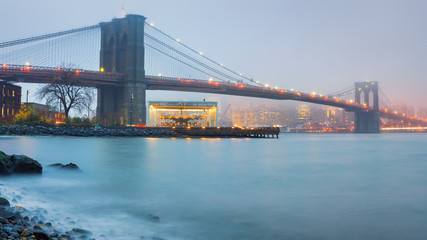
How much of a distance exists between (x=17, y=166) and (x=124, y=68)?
5831 cm

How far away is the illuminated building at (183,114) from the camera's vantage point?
267ft

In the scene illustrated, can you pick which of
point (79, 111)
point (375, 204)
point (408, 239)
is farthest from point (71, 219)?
point (79, 111)

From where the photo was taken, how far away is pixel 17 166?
40.7 feet

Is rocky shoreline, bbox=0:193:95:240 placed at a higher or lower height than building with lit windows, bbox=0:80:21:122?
lower

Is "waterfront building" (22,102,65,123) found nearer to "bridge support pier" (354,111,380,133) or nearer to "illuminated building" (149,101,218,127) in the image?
"illuminated building" (149,101,218,127)

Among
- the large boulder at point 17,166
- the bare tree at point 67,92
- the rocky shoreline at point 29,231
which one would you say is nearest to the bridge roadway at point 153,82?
the bare tree at point 67,92

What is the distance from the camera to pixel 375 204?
9320mm

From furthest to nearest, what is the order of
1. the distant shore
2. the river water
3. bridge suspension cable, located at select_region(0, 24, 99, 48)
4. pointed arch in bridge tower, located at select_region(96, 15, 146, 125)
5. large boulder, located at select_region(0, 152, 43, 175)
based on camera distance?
pointed arch in bridge tower, located at select_region(96, 15, 146, 125) → bridge suspension cable, located at select_region(0, 24, 99, 48) → the distant shore → large boulder, located at select_region(0, 152, 43, 175) → the river water

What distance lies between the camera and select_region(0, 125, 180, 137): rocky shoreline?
147 feet

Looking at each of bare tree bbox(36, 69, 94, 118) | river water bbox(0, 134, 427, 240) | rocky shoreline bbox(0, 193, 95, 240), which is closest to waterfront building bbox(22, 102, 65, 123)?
bare tree bbox(36, 69, 94, 118)

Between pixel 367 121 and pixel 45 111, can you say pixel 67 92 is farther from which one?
pixel 367 121

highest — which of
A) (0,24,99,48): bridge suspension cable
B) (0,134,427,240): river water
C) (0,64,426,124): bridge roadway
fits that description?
(0,24,99,48): bridge suspension cable

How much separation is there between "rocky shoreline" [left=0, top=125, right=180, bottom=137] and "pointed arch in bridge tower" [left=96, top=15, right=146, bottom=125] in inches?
345

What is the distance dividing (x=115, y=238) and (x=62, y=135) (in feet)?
147
